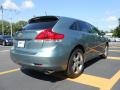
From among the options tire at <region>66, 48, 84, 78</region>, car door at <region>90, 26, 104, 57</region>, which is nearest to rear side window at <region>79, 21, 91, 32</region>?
car door at <region>90, 26, 104, 57</region>

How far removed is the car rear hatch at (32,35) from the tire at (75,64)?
101 centimetres

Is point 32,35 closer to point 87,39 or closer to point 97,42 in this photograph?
point 87,39

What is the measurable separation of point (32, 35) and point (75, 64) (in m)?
1.52

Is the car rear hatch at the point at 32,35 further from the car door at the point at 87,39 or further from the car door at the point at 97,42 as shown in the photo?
the car door at the point at 97,42

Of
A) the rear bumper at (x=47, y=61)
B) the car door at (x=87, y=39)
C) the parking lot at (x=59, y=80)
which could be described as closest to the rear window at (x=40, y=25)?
the rear bumper at (x=47, y=61)

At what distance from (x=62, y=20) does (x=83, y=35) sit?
1.04 metres

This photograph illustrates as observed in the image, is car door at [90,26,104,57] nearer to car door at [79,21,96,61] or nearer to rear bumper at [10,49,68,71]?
car door at [79,21,96,61]

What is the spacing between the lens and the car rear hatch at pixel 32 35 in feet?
19.4

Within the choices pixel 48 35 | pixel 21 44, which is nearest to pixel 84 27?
pixel 48 35

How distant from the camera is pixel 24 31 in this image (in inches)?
249

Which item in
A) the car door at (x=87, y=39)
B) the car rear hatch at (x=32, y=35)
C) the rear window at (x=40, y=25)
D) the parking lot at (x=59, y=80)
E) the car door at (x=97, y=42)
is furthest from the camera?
the car door at (x=97, y=42)

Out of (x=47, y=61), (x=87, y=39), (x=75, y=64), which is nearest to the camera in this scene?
(x=47, y=61)

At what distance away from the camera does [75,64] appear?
659cm

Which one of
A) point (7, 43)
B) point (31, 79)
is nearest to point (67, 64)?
point (31, 79)
